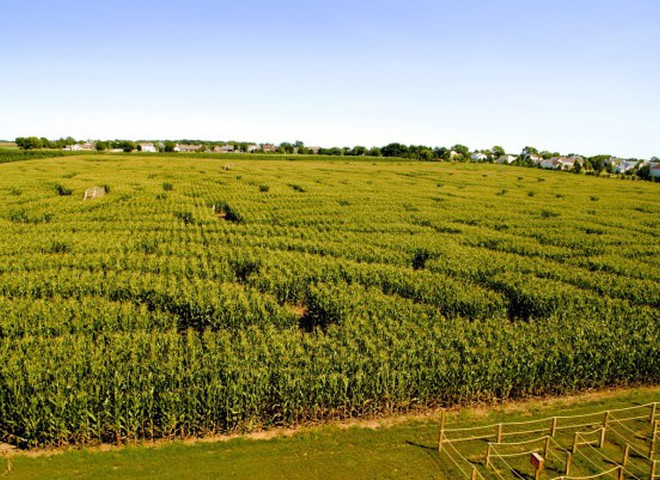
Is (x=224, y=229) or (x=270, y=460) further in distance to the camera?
(x=224, y=229)

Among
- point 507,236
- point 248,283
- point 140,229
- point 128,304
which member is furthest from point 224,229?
point 507,236

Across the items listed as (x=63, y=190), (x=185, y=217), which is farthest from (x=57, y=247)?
(x=63, y=190)

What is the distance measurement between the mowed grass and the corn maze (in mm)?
719

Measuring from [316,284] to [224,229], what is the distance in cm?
1381

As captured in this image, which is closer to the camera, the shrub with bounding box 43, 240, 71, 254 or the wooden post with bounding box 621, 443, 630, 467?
the wooden post with bounding box 621, 443, 630, 467

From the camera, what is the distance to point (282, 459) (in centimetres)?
1108

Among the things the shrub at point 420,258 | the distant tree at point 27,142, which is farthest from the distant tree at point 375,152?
the shrub at point 420,258

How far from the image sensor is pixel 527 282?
2300 centimetres

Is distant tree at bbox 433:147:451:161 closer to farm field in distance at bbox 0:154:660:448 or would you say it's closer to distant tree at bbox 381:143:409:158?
distant tree at bbox 381:143:409:158

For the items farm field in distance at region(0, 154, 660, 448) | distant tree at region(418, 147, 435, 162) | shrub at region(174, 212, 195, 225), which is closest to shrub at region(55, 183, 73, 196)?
farm field in distance at region(0, 154, 660, 448)

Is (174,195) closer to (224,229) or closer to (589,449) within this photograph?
(224,229)

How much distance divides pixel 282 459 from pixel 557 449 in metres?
7.82

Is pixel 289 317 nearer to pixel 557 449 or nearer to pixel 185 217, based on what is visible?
pixel 557 449

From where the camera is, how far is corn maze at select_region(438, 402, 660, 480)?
10930mm
